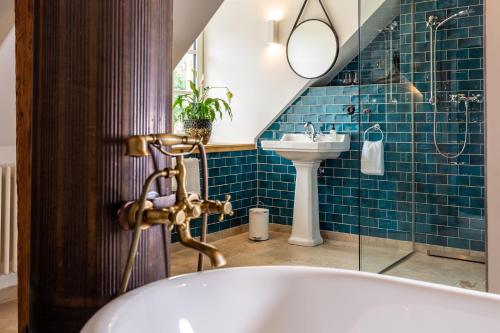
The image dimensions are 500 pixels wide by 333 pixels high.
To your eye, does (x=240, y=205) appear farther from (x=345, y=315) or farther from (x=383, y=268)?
(x=345, y=315)

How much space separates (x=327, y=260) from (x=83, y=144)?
3146mm

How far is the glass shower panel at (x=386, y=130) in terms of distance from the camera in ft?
11.9

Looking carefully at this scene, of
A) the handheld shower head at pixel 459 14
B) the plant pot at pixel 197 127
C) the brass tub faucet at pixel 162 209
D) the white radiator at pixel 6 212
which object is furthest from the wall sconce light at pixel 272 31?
the brass tub faucet at pixel 162 209

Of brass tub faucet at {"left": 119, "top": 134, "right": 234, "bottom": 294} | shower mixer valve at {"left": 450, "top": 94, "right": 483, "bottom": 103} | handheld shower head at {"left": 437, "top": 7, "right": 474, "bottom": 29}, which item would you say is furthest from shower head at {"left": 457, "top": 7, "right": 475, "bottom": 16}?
brass tub faucet at {"left": 119, "top": 134, "right": 234, "bottom": 294}

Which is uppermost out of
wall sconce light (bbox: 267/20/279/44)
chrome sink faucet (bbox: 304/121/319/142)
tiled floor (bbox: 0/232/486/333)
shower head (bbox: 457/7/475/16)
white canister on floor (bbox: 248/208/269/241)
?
wall sconce light (bbox: 267/20/279/44)

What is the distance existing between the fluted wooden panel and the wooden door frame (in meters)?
0.21

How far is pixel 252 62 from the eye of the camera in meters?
5.09

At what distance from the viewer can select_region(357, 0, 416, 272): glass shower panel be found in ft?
11.9

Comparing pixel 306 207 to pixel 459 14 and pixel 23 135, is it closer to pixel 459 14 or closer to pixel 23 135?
pixel 459 14

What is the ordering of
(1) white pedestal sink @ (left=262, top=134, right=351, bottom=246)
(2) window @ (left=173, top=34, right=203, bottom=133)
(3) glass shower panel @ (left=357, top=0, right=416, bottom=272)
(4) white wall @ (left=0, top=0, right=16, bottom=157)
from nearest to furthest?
(4) white wall @ (left=0, top=0, right=16, bottom=157) < (3) glass shower panel @ (left=357, top=0, right=416, bottom=272) < (1) white pedestal sink @ (left=262, top=134, right=351, bottom=246) < (2) window @ (left=173, top=34, right=203, bottom=133)

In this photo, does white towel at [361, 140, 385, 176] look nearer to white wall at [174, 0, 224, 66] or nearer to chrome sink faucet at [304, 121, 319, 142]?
chrome sink faucet at [304, 121, 319, 142]

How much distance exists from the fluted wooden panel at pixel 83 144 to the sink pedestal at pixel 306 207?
3428mm

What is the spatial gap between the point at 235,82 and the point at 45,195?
415cm

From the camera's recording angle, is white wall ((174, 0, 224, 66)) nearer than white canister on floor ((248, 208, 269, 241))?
Yes
